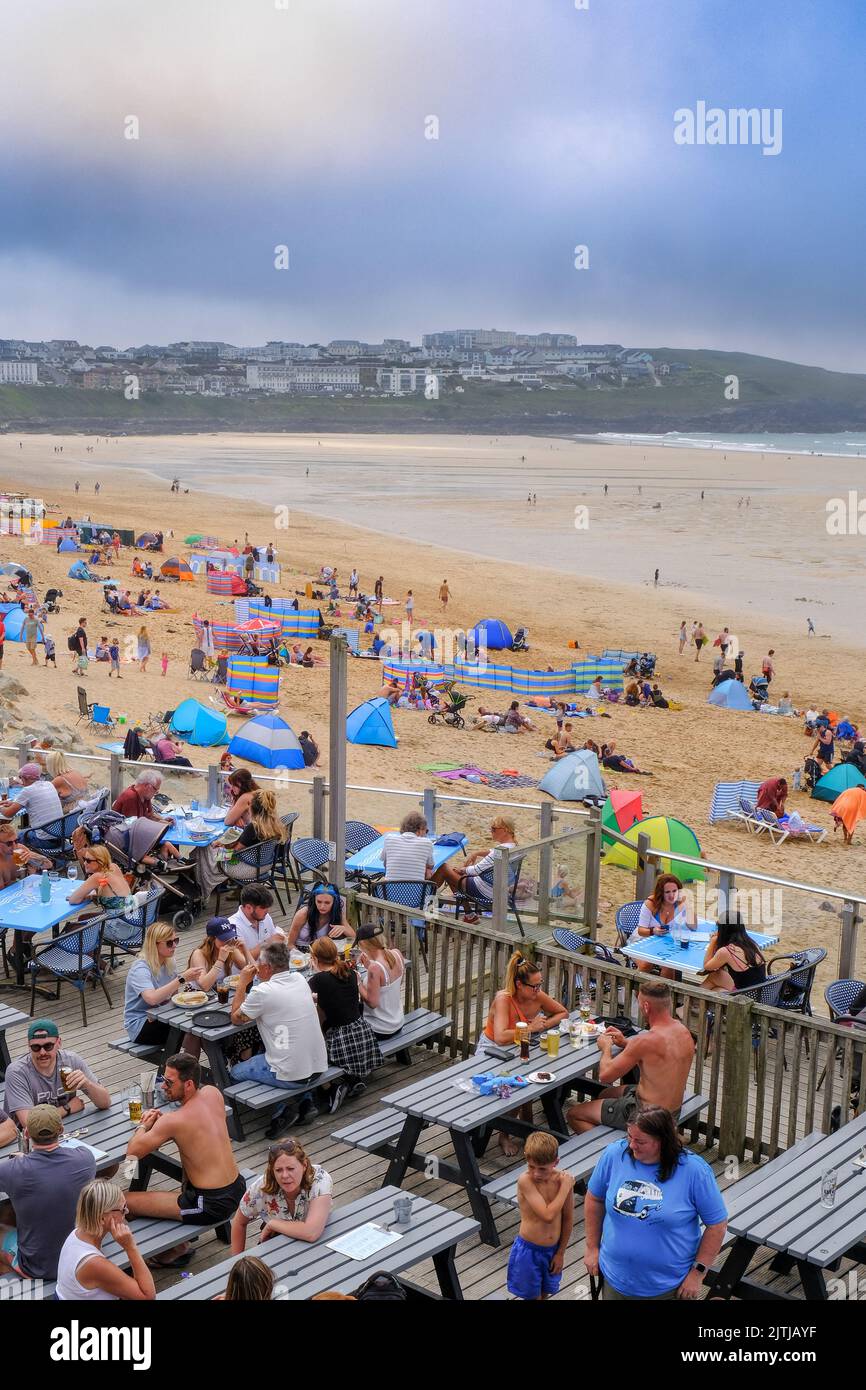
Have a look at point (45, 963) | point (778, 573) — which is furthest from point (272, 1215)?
point (778, 573)

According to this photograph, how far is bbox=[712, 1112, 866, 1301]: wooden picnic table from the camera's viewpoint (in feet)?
17.2

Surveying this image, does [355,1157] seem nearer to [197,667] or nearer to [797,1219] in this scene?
[797,1219]

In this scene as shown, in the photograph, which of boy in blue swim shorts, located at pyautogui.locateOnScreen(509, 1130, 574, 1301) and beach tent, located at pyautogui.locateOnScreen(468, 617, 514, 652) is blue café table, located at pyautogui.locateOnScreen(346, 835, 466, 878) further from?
beach tent, located at pyautogui.locateOnScreen(468, 617, 514, 652)

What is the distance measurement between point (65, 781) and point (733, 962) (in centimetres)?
600

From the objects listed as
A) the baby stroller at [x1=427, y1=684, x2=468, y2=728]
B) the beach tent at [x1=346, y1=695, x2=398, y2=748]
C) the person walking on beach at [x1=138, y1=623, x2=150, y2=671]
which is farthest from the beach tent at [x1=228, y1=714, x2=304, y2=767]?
the person walking on beach at [x1=138, y1=623, x2=150, y2=671]

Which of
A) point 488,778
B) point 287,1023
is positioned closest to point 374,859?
point 287,1023

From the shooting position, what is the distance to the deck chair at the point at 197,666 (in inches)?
1022

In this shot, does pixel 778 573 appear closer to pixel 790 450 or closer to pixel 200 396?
pixel 790 450

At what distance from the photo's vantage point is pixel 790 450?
14125 cm

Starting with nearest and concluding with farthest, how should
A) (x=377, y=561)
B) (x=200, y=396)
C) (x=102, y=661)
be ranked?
1. (x=102, y=661)
2. (x=377, y=561)
3. (x=200, y=396)

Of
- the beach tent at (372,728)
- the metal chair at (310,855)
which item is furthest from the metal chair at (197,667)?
the metal chair at (310,855)

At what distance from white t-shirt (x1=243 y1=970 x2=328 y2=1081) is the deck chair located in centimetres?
1951

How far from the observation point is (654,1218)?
191 inches
